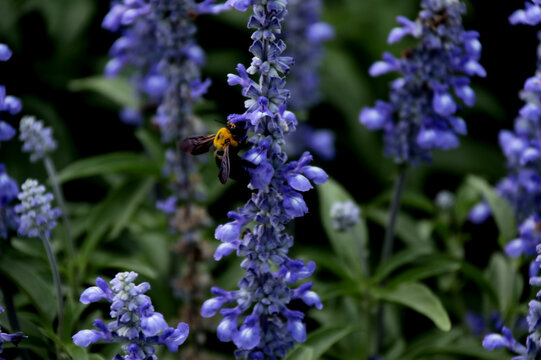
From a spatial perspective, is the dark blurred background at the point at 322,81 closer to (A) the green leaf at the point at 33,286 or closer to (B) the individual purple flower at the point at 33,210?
(A) the green leaf at the point at 33,286

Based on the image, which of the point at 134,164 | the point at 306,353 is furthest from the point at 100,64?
the point at 306,353

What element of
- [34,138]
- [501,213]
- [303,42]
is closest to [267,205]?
[34,138]

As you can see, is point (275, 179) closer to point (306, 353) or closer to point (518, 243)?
point (306, 353)

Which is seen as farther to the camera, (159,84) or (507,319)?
(159,84)

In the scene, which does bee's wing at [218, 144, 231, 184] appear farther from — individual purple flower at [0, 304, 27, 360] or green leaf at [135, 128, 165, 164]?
green leaf at [135, 128, 165, 164]

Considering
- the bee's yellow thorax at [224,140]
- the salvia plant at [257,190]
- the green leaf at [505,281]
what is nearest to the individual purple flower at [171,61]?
the salvia plant at [257,190]

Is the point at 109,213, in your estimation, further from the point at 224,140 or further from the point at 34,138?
the point at 224,140
